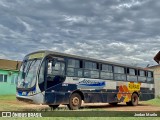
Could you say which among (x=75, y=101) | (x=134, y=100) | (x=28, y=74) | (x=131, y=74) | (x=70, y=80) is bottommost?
(x=134, y=100)

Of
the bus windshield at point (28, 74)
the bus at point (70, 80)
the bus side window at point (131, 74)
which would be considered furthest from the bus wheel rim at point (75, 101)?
the bus side window at point (131, 74)

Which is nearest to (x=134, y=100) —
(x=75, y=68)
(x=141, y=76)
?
(x=141, y=76)

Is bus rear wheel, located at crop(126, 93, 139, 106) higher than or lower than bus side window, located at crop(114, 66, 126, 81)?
lower

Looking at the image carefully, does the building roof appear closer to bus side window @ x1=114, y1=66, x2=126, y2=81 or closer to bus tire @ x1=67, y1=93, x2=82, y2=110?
bus side window @ x1=114, y1=66, x2=126, y2=81

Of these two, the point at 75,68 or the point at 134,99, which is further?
the point at 134,99

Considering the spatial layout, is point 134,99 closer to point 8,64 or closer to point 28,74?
point 28,74

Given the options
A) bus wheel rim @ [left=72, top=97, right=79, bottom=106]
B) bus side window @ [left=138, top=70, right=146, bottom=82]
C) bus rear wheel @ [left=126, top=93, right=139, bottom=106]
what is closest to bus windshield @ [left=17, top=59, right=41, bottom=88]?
bus wheel rim @ [left=72, top=97, right=79, bottom=106]

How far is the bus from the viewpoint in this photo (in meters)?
14.1

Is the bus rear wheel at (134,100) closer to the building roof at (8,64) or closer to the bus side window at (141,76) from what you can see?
the bus side window at (141,76)

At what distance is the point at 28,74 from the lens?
14.5 m

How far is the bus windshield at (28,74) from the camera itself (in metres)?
14.1

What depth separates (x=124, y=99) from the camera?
68.8 ft

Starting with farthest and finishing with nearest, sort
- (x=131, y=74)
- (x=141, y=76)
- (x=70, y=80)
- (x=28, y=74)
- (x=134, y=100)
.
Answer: (x=141, y=76) < (x=134, y=100) < (x=131, y=74) < (x=70, y=80) < (x=28, y=74)

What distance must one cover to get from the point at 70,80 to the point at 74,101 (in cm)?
122
